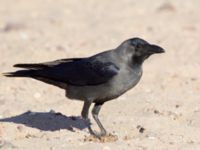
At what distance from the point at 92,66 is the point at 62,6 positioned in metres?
10.1

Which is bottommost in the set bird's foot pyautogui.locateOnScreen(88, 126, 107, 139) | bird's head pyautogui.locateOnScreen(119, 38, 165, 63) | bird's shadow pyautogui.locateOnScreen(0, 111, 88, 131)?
bird's shadow pyautogui.locateOnScreen(0, 111, 88, 131)

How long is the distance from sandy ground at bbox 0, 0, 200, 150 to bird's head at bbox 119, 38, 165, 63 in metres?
0.81

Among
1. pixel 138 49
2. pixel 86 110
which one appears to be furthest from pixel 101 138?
pixel 138 49

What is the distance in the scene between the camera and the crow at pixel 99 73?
9594mm

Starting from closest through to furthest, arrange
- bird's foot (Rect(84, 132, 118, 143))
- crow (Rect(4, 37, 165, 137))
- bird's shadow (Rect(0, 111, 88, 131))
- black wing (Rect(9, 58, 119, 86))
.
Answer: bird's foot (Rect(84, 132, 118, 143)) → crow (Rect(4, 37, 165, 137)) → black wing (Rect(9, 58, 119, 86)) → bird's shadow (Rect(0, 111, 88, 131))

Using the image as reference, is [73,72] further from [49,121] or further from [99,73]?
[49,121]

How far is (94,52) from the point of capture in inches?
571

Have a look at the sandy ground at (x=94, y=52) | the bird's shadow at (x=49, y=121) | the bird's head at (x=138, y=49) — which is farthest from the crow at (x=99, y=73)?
the sandy ground at (x=94, y=52)

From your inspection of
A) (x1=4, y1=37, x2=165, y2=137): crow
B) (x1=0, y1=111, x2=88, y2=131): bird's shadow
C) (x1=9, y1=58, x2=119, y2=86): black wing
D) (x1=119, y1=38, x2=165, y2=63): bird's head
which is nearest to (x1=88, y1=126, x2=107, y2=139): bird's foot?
(x1=4, y1=37, x2=165, y2=137): crow

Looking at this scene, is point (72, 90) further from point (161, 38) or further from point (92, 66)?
point (161, 38)

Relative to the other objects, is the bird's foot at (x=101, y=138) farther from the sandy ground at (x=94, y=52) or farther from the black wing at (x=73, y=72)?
the black wing at (x=73, y=72)

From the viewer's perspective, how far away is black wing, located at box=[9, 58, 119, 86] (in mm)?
9766

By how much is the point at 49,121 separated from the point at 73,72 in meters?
0.68

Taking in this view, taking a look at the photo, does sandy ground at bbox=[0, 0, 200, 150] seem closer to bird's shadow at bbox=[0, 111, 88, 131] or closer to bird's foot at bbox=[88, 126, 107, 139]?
bird's shadow at bbox=[0, 111, 88, 131]
